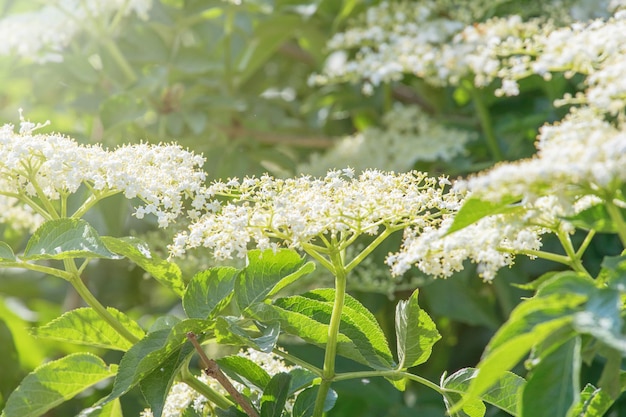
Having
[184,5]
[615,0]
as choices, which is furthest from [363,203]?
[184,5]

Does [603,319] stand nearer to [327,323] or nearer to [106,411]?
[327,323]

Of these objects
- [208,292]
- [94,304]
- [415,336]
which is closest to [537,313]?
[415,336]

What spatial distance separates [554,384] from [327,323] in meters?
0.29

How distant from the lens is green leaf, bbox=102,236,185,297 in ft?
3.10

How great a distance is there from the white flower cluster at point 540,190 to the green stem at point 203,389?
0.81 feet

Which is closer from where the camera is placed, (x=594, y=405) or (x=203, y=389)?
(x=594, y=405)

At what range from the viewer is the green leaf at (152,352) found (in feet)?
2.81

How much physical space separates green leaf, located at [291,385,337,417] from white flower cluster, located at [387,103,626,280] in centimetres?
17

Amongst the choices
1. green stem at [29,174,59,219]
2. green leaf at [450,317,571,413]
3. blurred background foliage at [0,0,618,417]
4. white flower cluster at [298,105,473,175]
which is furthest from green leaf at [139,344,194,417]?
white flower cluster at [298,105,473,175]

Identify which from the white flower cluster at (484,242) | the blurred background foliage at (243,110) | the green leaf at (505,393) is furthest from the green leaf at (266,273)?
the blurred background foliage at (243,110)

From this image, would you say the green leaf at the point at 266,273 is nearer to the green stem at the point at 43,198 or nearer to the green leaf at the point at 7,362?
the green stem at the point at 43,198

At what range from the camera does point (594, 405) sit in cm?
85

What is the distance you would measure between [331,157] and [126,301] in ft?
2.87

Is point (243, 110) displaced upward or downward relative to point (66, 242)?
downward
